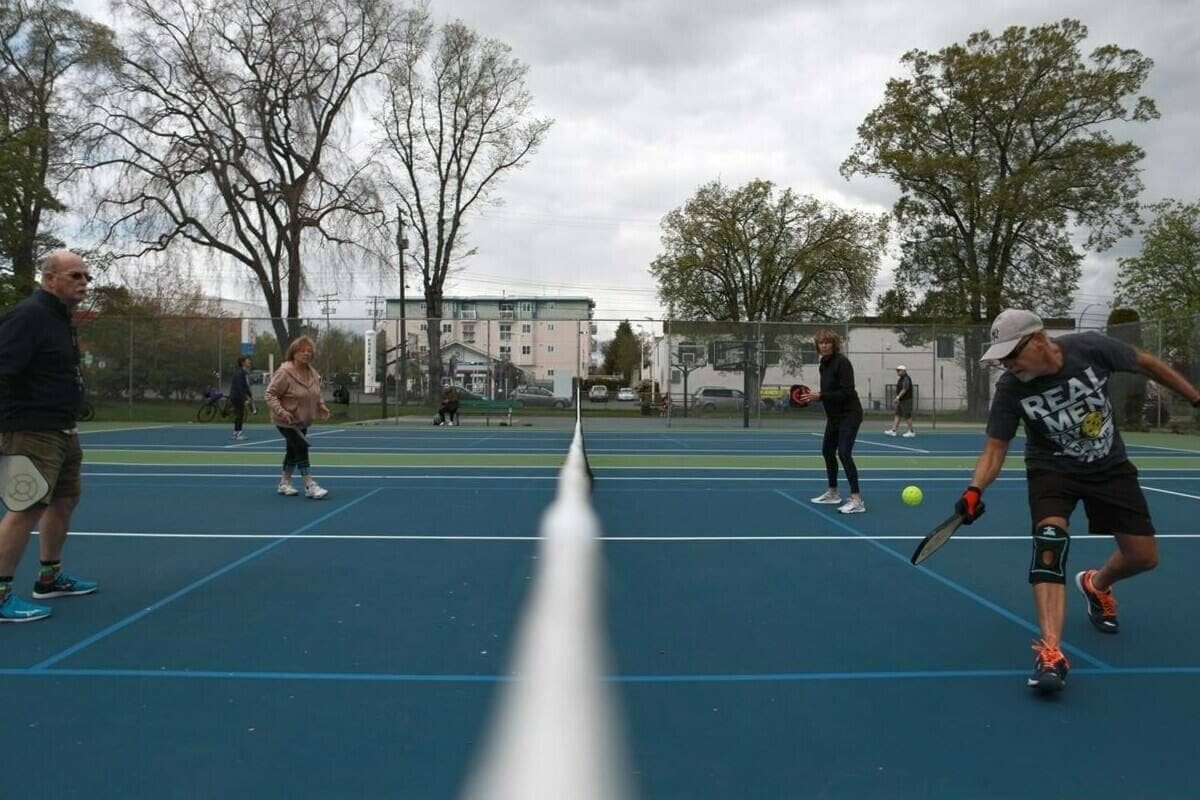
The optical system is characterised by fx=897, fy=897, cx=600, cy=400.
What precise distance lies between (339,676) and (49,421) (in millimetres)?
2437

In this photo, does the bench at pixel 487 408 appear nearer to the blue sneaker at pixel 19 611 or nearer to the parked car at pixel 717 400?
the parked car at pixel 717 400

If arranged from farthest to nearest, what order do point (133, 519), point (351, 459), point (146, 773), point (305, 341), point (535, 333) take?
point (535, 333), point (351, 459), point (305, 341), point (133, 519), point (146, 773)

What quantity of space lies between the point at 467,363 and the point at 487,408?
187cm

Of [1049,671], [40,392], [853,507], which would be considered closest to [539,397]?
[853,507]

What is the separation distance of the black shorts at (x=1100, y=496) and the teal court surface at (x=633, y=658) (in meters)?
0.69

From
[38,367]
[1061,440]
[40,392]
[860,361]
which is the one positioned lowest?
[1061,440]

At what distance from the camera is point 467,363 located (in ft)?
97.2

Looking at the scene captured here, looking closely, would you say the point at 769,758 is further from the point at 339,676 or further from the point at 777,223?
the point at 777,223

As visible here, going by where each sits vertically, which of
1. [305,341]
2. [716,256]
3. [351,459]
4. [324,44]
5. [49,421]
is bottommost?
[351,459]

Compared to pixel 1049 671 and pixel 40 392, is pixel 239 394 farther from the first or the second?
pixel 1049 671

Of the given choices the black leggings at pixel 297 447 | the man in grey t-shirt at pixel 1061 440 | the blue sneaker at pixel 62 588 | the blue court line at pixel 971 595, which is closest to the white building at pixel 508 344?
the black leggings at pixel 297 447

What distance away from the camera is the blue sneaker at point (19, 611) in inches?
194

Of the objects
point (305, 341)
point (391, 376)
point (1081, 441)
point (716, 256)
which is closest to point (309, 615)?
point (1081, 441)

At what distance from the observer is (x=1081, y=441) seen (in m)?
4.21
